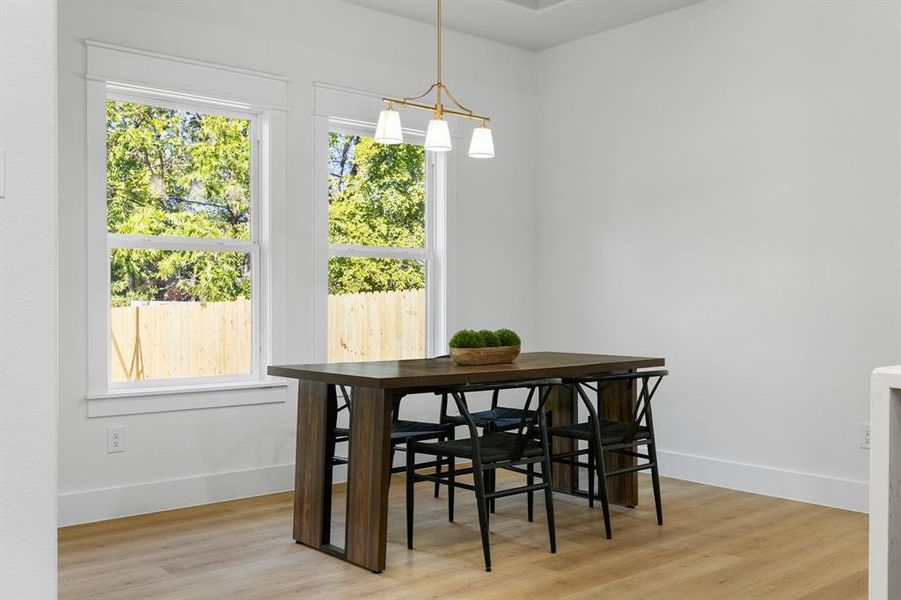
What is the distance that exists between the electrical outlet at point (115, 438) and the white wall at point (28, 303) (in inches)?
74.2

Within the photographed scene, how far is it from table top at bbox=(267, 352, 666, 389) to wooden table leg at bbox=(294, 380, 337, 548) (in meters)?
0.13

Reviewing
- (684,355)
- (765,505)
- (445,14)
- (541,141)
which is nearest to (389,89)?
(445,14)

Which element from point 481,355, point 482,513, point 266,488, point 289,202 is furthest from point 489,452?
point 289,202

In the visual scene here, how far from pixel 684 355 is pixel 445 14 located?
2560mm

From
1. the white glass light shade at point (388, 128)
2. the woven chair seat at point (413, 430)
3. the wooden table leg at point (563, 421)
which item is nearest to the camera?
the white glass light shade at point (388, 128)

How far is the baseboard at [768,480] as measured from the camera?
4.34 m

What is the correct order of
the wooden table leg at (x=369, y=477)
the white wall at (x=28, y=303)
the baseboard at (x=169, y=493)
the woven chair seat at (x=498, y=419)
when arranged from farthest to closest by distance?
the woven chair seat at (x=498, y=419), the baseboard at (x=169, y=493), the wooden table leg at (x=369, y=477), the white wall at (x=28, y=303)

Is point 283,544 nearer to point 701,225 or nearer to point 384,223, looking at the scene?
point 384,223

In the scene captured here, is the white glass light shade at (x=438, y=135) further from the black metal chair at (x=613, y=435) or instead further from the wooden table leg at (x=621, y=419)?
the wooden table leg at (x=621, y=419)

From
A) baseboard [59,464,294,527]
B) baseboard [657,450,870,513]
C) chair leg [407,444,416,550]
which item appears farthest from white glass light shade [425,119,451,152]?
baseboard [657,450,870,513]

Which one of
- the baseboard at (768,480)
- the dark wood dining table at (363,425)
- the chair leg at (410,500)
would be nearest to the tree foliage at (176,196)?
the dark wood dining table at (363,425)

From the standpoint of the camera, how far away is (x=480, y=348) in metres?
3.88

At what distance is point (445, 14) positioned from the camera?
5.29m

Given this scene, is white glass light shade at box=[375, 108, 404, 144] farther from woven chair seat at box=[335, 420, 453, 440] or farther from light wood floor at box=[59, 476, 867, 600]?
light wood floor at box=[59, 476, 867, 600]
